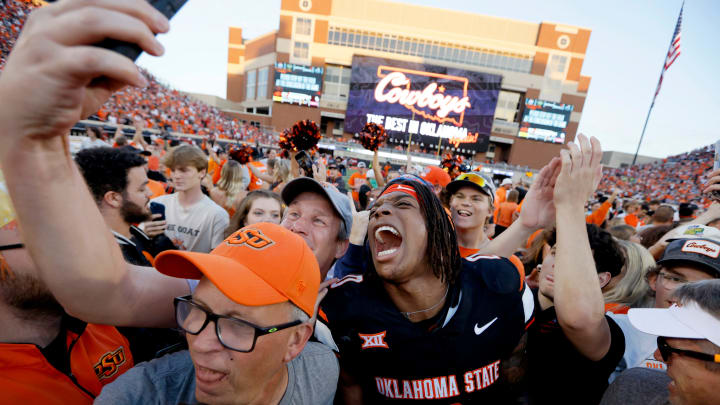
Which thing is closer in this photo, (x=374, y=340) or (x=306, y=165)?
(x=374, y=340)

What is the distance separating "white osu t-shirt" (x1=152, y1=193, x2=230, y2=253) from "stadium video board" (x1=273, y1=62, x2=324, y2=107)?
36656mm

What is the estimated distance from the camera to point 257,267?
1.17 metres

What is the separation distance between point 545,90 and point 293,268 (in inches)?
1934

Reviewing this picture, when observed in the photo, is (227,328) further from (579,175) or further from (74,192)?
(579,175)

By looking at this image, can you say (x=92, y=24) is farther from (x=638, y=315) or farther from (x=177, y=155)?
(x=177, y=155)

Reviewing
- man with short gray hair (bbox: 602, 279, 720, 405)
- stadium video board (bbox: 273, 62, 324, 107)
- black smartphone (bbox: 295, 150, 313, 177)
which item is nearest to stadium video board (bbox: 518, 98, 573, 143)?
stadium video board (bbox: 273, 62, 324, 107)

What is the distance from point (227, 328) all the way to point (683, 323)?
1.89 m

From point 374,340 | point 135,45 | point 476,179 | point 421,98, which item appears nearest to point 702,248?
point 476,179

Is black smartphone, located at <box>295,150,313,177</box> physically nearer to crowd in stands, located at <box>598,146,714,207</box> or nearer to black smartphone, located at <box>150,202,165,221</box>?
black smartphone, located at <box>150,202,165,221</box>

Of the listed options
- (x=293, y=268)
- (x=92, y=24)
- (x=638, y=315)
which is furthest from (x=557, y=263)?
(x=92, y=24)

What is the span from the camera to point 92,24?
566 millimetres

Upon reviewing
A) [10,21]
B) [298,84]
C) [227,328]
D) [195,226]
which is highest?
[298,84]

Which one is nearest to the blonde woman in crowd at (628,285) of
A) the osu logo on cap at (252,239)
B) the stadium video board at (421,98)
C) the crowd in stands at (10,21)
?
the osu logo on cap at (252,239)

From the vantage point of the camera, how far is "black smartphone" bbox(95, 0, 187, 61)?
601 millimetres
